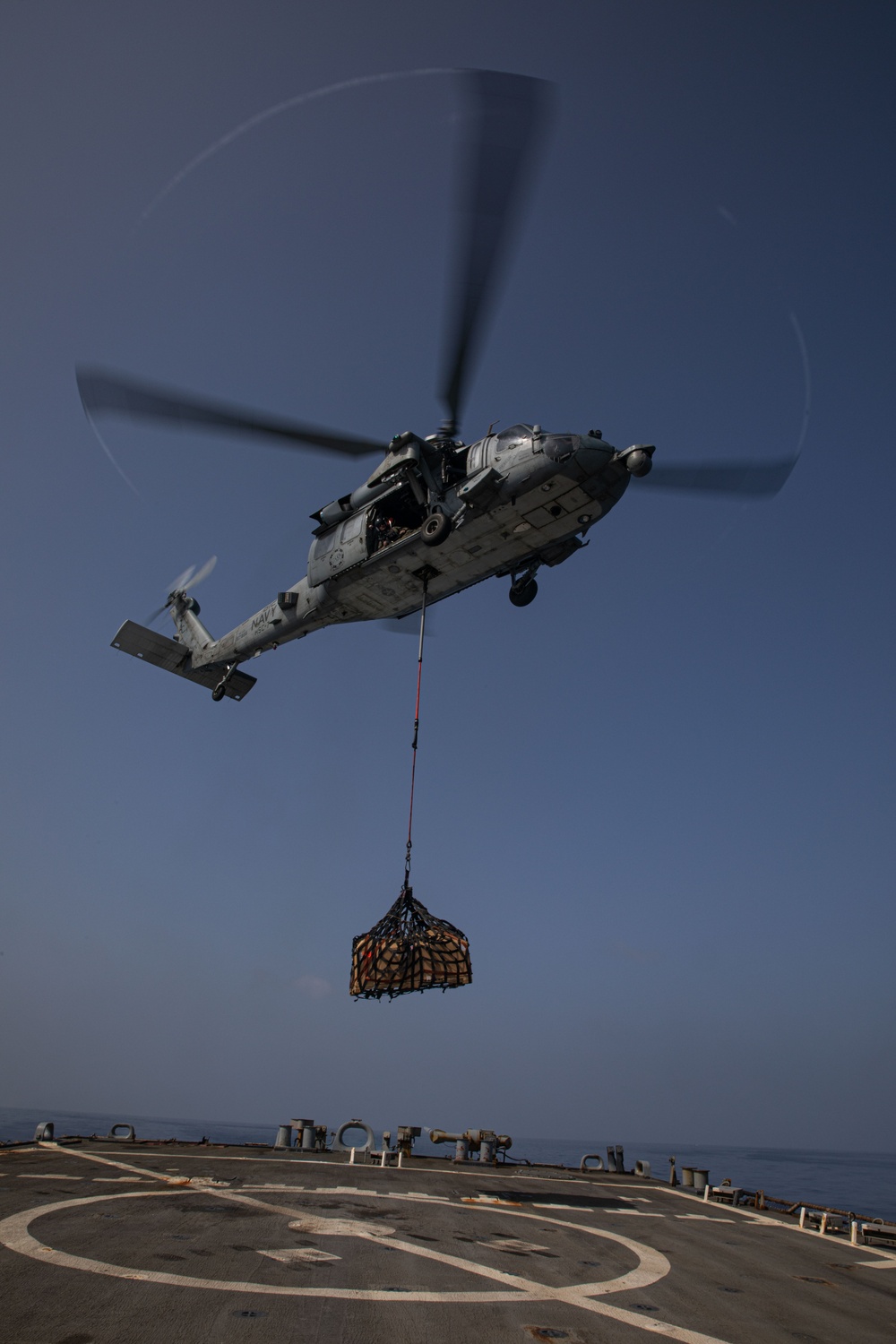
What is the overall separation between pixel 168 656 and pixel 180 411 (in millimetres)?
12492

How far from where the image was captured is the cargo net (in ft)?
48.2

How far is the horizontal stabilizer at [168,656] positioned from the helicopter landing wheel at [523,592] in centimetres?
1097

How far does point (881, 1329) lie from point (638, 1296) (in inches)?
109

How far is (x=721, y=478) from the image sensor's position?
18.4 m

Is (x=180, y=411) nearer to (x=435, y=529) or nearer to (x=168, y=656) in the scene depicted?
(x=435, y=529)

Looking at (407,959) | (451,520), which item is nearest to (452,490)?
(451,520)

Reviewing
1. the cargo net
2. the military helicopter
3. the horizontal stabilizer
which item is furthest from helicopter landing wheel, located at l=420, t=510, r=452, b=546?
the horizontal stabilizer

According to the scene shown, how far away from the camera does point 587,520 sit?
736 inches

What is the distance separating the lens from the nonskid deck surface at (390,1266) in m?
7.50

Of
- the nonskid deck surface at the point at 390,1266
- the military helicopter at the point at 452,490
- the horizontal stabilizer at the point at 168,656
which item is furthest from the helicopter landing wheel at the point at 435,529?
the nonskid deck surface at the point at 390,1266

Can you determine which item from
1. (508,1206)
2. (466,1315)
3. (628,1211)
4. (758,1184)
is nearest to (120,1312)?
(466,1315)

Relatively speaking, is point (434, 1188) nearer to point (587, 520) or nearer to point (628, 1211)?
point (628, 1211)

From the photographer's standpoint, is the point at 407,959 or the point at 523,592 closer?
the point at 407,959

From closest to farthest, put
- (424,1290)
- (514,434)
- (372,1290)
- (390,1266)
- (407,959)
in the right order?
(372,1290), (424,1290), (390,1266), (407,959), (514,434)
